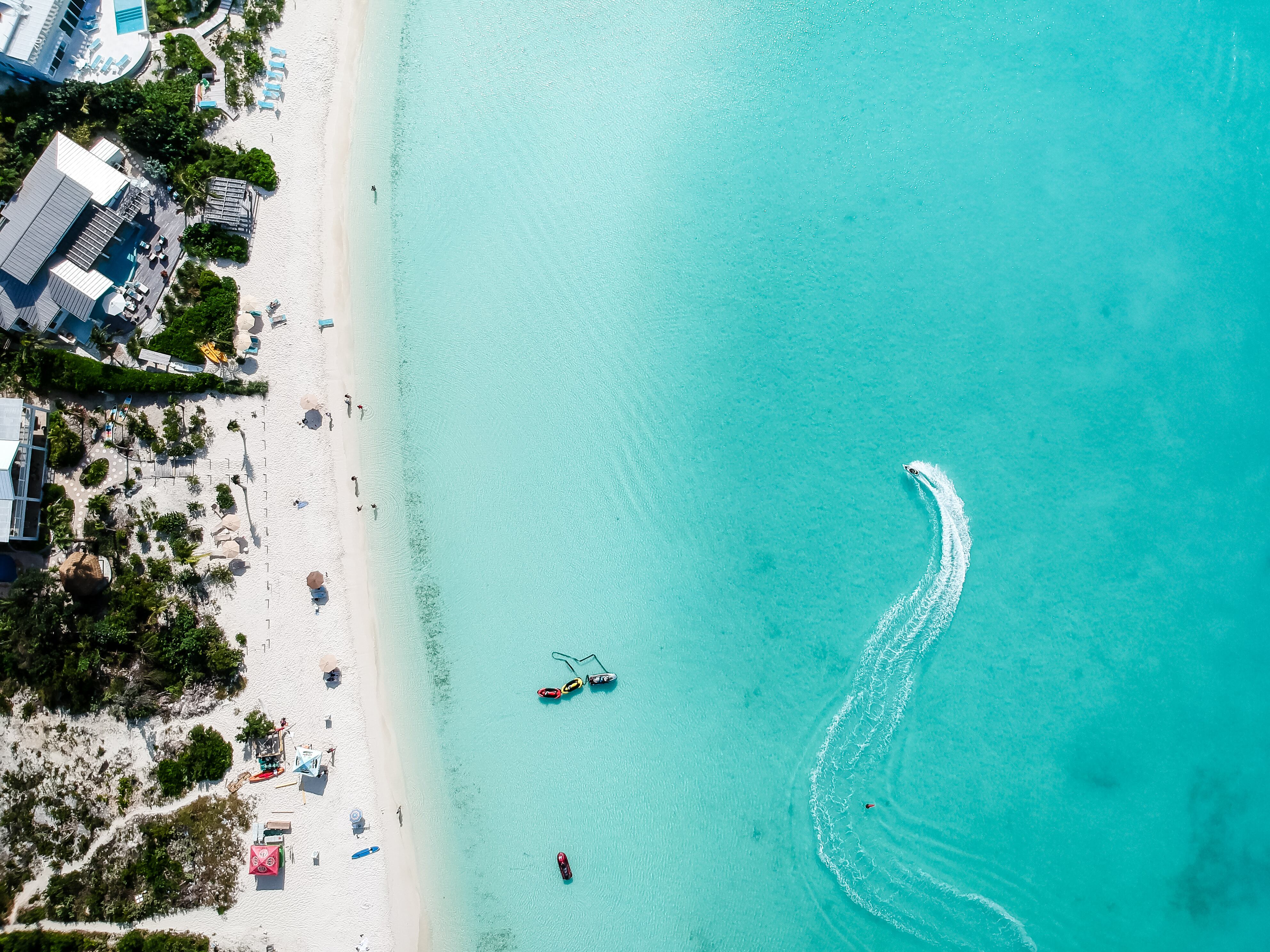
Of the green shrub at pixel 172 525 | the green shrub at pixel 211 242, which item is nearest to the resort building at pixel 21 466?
the green shrub at pixel 172 525

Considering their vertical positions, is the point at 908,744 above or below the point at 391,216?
below

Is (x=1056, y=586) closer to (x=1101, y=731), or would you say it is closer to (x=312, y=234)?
(x=1101, y=731)

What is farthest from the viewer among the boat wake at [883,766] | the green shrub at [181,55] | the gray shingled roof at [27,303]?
the green shrub at [181,55]

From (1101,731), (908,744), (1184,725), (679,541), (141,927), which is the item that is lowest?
(141,927)

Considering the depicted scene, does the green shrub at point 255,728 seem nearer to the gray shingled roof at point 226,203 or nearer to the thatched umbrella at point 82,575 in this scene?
the thatched umbrella at point 82,575

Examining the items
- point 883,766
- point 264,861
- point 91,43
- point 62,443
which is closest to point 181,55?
point 91,43

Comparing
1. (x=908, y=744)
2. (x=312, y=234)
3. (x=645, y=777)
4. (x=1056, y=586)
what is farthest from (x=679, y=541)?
(x=312, y=234)

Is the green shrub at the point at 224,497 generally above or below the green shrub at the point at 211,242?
below
